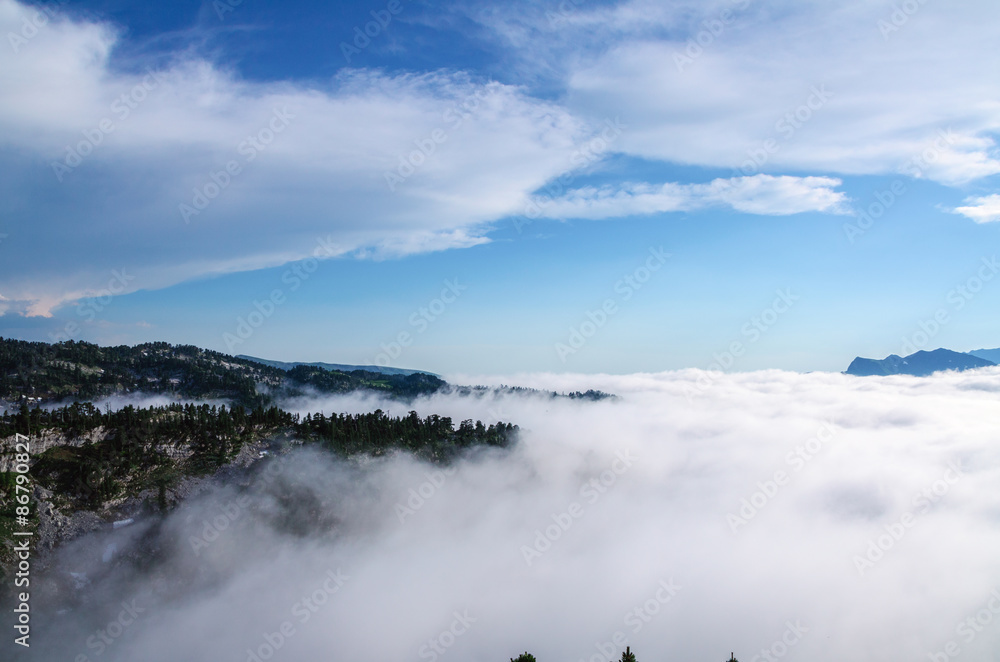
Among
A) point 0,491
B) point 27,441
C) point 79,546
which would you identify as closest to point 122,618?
point 79,546

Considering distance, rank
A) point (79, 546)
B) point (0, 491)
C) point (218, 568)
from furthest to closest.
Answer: point (218, 568)
point (79, 546)
point (0, 491)

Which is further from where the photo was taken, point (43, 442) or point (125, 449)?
point (125, 449)

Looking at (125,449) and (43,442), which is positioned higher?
(43,442)

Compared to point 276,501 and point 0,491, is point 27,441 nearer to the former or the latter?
point 0,491

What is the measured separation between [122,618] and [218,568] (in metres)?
30.7

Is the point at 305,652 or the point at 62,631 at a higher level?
the point at 62,631

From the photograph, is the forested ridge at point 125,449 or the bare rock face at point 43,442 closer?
the bare rock face at point 43,442

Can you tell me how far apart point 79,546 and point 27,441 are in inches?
1519

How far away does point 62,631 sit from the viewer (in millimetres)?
137500

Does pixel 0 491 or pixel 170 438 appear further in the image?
pixel 170 438

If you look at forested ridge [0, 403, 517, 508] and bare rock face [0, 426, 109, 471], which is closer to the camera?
bare rock face [0, 426, 109, 471]

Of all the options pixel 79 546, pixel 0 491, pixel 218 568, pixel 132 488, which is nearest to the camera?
pixel 0 491

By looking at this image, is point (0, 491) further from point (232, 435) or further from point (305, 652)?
point (305, 652)

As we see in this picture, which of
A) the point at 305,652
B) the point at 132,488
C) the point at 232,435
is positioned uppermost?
the point at 232,435
